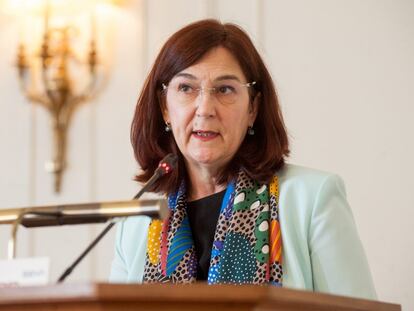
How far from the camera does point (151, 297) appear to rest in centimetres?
164

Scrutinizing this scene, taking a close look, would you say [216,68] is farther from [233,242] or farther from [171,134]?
[233,242]

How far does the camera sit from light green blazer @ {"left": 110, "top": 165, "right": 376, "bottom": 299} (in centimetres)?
266

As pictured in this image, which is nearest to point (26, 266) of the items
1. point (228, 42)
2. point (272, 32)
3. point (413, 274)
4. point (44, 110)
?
point (228, 42)

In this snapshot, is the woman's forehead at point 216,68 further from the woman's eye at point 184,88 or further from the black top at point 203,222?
the black top at point 203,222

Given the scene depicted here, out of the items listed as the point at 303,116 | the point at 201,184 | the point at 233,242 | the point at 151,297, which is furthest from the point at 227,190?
the point at 151,297

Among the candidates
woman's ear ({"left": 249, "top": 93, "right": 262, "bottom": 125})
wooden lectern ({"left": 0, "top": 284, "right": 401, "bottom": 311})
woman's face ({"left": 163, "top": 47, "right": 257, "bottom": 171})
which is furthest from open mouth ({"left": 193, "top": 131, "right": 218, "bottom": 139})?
wooden lectern ({"left": 0, "top": 284, "right": 401, "bottom": 311})

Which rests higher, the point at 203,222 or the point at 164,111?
the point at 164,111

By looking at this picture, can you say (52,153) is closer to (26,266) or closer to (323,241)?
(323,241)

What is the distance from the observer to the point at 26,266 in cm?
189

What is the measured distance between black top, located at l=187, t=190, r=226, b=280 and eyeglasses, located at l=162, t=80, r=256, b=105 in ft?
1.01

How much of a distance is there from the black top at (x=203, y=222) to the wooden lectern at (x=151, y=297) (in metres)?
1.22

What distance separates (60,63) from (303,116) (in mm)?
1198

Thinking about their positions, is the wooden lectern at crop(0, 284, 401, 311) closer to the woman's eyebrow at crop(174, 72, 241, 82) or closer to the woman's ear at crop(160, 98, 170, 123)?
the woman's eyebrow at crop(174, 72, 241, 82)

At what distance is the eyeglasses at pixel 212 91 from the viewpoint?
9.66 ft
